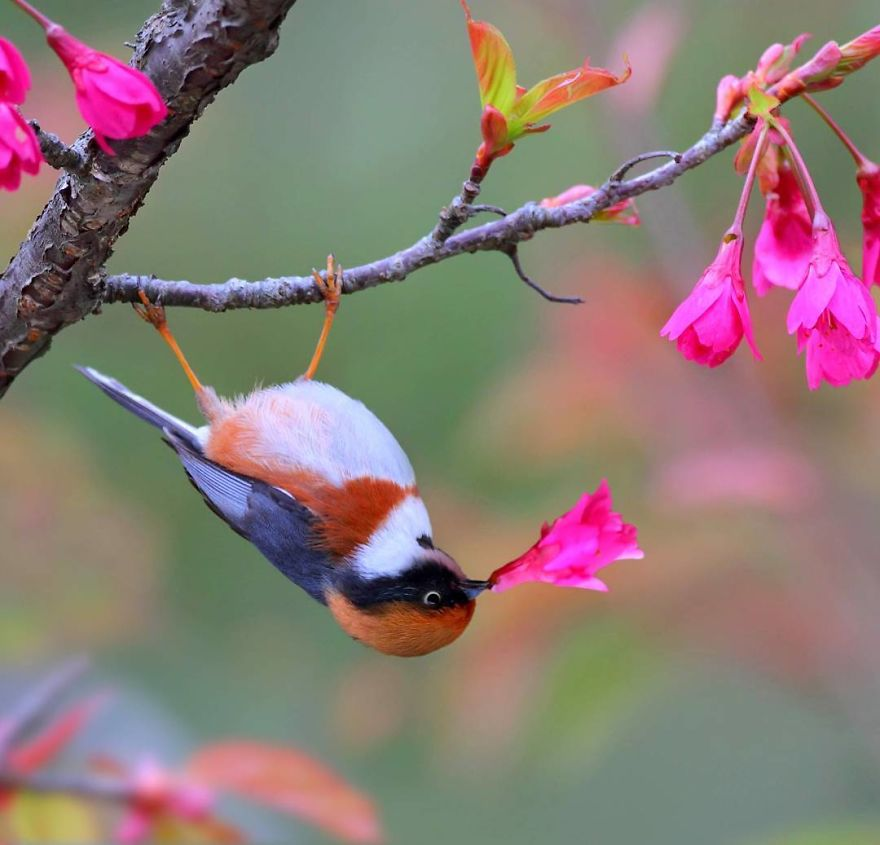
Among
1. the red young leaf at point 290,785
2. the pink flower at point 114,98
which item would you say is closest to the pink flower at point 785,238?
the pink flower at point 114,98

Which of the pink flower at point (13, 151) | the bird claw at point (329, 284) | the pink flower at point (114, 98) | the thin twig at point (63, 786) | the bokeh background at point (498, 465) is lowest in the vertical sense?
the thin twig at point (63, 786)

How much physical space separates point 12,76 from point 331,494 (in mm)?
1234

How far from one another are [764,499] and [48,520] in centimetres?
203

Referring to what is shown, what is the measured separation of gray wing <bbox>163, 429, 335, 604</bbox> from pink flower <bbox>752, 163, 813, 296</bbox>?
3.32 feet

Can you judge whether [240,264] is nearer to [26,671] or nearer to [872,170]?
[26,671]

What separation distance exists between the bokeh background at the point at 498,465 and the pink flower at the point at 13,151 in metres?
1.32

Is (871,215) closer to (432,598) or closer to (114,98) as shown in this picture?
(114,98)

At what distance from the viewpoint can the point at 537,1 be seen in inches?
98.9

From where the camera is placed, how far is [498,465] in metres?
2.94

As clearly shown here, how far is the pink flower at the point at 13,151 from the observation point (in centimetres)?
94

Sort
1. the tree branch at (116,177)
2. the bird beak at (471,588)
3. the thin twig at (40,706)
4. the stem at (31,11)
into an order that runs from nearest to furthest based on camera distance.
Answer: the stem at (31,11) → the tree branch at (116,177) → the thin twig at (40,706) → the bird beak at (471,588)

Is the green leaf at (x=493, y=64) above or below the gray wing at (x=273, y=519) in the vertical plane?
above

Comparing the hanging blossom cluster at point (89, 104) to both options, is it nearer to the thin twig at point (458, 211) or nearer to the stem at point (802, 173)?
the thin twig at point (458, 211)

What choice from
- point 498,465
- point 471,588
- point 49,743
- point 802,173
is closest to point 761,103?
point 802,173
